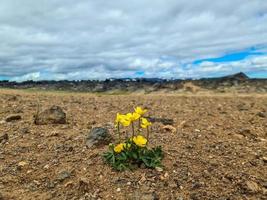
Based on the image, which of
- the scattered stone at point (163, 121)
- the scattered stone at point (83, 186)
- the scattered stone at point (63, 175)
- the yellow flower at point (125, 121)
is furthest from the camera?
the scattered stone at point (163, 121)

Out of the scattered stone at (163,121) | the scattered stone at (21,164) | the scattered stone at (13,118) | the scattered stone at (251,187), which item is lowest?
the scattered stone at (251,187)

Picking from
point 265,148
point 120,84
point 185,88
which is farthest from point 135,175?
point 120,84

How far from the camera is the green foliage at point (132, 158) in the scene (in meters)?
5.51

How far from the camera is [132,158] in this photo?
5.59 metres

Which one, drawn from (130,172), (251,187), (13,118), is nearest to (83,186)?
(130,172)

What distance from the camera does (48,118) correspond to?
8000mm

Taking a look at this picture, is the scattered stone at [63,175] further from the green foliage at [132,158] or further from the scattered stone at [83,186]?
the green foliage at [132,158]

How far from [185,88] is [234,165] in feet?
75.1

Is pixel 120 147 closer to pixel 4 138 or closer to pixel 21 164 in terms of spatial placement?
pixel 21 164

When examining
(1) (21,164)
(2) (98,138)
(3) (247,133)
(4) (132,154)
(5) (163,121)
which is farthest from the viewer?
(5) (163,121)

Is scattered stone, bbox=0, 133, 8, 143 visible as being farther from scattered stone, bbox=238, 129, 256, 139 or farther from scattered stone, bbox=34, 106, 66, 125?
scattered stone, bbox=238, 129, 256, 139

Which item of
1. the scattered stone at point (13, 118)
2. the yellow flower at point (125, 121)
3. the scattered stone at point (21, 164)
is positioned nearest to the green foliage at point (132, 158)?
the yellow flower at point (125, 121)

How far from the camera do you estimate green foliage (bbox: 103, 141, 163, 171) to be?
18.1ft

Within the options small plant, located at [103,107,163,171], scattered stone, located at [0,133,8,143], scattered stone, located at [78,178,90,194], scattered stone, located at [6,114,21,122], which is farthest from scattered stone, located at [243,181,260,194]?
scattered stone, located at [6,114,21,122]
